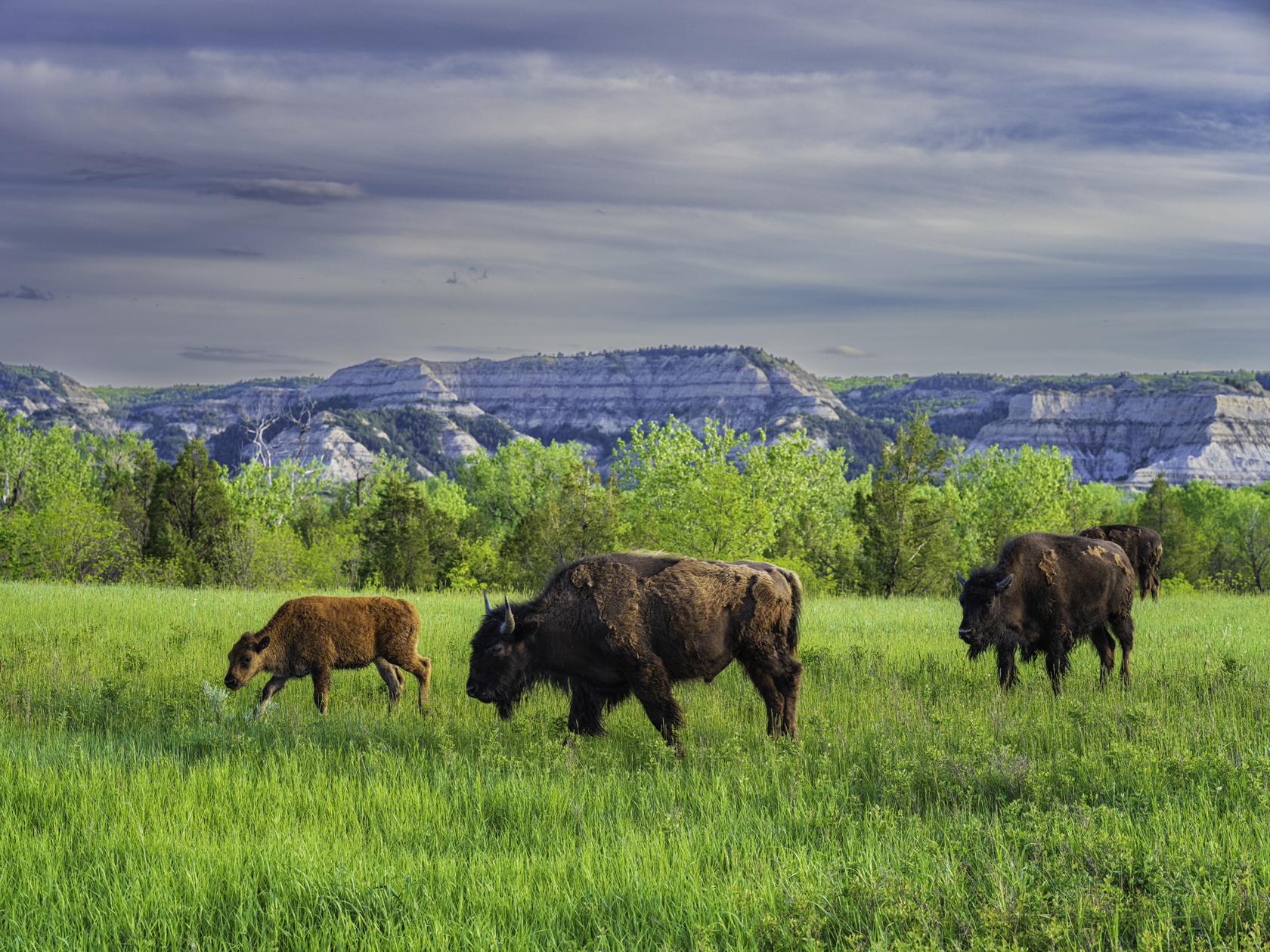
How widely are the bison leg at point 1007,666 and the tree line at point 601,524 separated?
18.4m

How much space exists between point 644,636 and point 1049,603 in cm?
637

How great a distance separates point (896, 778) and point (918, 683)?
16.0 feet

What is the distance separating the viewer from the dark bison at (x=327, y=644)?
34.1 feet

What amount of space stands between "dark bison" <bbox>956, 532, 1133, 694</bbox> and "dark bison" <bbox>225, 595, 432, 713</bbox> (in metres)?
7.29

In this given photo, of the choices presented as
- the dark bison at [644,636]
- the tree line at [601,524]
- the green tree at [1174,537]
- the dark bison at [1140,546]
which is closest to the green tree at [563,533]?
the tree line at [601,524]

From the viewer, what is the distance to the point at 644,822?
19.3ft

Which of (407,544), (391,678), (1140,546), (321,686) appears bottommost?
(407,544)

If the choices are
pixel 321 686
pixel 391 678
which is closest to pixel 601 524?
pixel 391 678

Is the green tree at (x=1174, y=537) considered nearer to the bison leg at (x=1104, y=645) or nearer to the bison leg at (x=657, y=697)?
the bison leg at (x=1104, y=645)

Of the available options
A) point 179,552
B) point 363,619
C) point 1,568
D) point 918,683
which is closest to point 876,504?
point 918,683

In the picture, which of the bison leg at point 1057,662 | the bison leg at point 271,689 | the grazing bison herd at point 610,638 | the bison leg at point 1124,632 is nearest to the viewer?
the grazing bison herd at point 610,638

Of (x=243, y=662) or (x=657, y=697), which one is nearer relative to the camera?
(x=657, y=697)

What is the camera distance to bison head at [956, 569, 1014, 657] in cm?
1112

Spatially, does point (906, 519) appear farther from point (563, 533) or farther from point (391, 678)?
point (391, 678)
